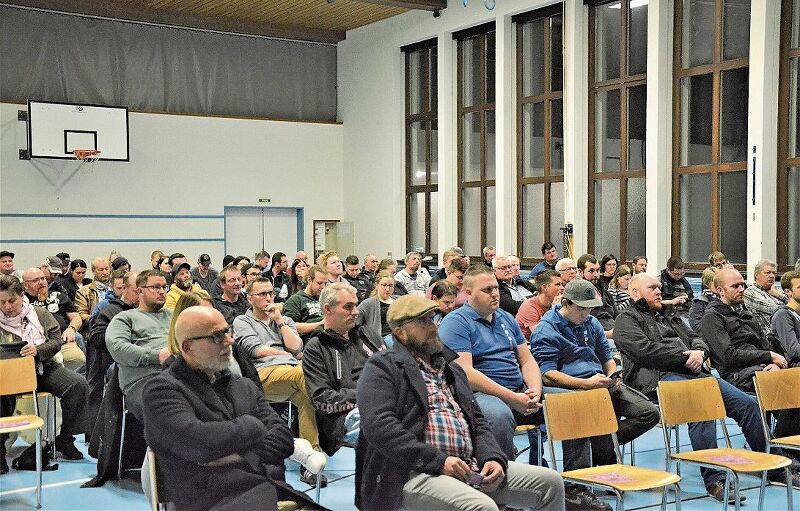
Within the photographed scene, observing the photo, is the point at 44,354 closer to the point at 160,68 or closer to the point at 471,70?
the point at 471,70

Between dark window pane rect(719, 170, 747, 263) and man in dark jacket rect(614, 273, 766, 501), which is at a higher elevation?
dark window pane rect(719, 170, 747, 263)

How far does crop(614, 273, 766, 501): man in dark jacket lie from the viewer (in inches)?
205

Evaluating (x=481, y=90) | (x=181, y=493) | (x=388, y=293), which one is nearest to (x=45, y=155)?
(x=481, y=90)

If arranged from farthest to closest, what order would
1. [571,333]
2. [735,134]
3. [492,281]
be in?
[735,134] → [571,333] → [492,281]

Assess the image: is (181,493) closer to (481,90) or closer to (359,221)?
(481,90)

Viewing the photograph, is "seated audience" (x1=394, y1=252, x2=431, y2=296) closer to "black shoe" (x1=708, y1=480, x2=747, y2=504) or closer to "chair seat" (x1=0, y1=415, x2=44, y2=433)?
"black shoe" (x1=708, y1=480, x2=747, y2=504)

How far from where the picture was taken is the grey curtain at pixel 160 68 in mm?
15016

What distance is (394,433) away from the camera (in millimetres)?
3381

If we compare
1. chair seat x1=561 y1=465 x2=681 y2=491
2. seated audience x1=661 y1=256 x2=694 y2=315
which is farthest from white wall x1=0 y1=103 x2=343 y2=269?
chair seat x1=561 y1=465 x2=681 y2=491

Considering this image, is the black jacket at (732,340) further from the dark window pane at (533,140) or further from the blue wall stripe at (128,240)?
the blue wall stripe at (128,240)

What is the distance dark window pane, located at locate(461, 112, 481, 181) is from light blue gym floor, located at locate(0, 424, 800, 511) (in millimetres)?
10177

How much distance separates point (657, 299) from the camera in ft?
18.3

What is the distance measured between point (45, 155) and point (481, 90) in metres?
7.44

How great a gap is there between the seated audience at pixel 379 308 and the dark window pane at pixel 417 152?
8922 mm
